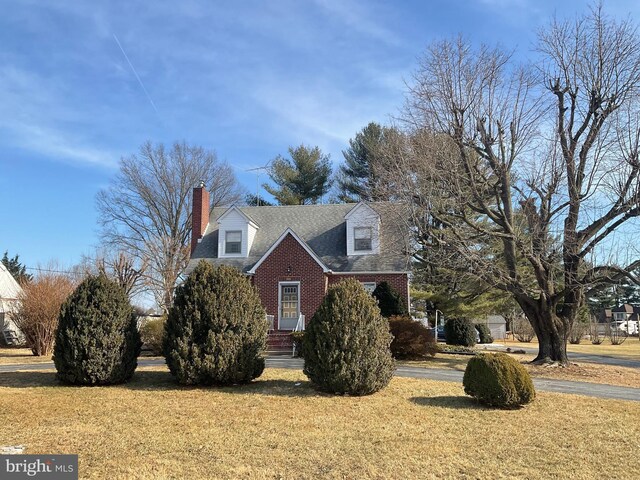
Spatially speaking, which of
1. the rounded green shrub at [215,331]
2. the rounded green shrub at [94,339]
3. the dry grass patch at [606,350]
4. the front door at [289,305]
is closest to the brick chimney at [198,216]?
the front door at [289,305]

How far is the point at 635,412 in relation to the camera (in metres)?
9.29

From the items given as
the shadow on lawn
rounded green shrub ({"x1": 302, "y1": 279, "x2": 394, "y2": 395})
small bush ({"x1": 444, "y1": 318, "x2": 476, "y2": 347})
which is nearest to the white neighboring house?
the shadow on lawn

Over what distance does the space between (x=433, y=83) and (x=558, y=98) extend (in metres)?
4.30

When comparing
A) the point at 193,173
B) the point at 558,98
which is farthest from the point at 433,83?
the point at 193,173

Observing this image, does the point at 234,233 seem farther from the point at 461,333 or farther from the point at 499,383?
the point at 499,383

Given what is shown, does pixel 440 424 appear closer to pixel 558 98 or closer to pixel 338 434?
pixel 338 434

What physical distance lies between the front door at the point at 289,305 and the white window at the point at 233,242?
13.5ft

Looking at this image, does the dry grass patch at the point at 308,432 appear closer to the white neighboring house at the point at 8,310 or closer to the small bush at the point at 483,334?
the white neighboring house at the point at 8,310

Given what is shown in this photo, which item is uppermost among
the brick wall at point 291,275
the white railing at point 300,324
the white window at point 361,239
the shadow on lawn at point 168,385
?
the white window at point 361,239

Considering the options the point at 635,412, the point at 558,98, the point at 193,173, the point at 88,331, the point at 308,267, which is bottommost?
the point at 635,412

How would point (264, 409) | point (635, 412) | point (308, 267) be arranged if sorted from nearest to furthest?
point (264, 409) < point (635, 412) < point (308, 267)

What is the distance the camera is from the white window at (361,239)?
24.1 meters

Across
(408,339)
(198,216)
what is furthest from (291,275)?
(198,216)

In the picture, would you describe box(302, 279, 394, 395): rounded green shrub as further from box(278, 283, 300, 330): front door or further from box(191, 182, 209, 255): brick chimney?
box(191, 182, 209, 255): brick chimney
